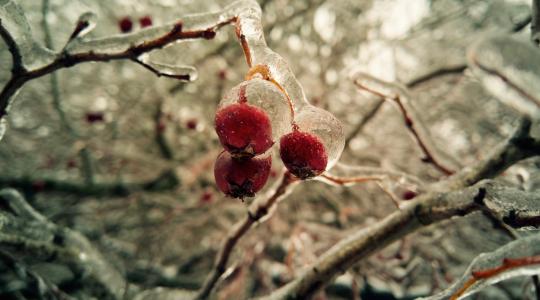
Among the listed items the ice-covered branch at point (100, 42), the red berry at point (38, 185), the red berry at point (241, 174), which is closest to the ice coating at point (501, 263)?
the red berry at point (241, 174)

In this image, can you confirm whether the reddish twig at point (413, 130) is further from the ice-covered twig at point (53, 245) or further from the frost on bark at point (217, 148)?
the ice-covered twig at point (53, 245)

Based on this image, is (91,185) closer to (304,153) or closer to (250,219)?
(250,219)

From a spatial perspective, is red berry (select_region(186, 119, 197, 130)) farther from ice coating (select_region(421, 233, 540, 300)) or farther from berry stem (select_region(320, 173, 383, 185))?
ice coating (select_region(421, 233, 540, 300))

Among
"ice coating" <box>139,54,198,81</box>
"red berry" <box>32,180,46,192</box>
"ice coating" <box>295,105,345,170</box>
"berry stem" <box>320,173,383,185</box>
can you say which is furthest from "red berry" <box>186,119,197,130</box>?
"ice coating" <box>295,105,345,170</box>

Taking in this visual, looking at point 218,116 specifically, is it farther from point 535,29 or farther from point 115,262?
point 115,262

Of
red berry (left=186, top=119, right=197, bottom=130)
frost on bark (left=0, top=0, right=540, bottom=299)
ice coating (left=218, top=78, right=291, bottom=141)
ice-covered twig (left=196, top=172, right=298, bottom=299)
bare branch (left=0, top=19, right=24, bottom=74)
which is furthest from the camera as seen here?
red berry (left=186, top=119, right=197, bottom=130)

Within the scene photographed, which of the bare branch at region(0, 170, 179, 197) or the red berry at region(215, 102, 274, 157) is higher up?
the red berry at region(215, 102, 274, 157)
